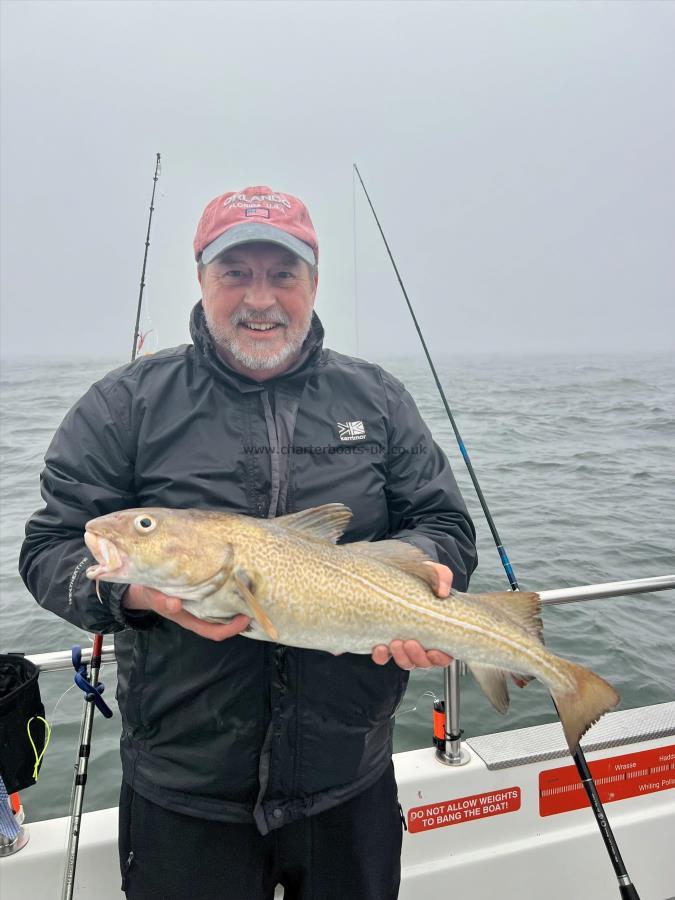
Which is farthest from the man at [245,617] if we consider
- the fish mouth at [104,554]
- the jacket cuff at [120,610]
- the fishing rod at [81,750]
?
the fishing rod at [81,750]

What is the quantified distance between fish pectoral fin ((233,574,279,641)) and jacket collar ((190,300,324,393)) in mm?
766

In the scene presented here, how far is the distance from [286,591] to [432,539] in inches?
24.8

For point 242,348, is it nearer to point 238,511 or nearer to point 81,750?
point 238,511

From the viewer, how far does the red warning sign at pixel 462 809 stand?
10.4ft

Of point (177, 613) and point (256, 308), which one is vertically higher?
point (256, 308)

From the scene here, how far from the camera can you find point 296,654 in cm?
222

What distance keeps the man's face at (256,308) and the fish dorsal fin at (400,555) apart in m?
0.81

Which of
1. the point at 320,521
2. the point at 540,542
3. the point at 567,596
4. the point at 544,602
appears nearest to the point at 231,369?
the point at 320,521

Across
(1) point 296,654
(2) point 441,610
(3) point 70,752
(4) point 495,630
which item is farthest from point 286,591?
(3) point 70,752

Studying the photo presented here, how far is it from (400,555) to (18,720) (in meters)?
1.59

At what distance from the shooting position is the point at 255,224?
248 centimetres

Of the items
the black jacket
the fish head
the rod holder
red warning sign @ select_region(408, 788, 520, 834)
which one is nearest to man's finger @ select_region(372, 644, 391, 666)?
the black jacket

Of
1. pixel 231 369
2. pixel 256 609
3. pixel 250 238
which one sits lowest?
pixel 256 609

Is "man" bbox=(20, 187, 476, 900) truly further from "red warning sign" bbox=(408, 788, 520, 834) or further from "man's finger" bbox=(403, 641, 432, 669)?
"red warning sign" bbox=(408, 788, 520, 834)
